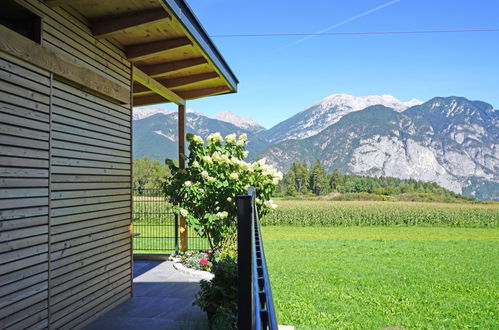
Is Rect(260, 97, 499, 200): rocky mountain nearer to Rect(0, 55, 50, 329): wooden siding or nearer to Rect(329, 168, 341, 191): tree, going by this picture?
Rect(329, 168, 341, 191): tree

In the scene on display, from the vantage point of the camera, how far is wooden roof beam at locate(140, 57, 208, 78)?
5.91 metres

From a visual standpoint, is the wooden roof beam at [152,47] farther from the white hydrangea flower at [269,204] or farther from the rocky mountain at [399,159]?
the rocky mountain at [399,159]

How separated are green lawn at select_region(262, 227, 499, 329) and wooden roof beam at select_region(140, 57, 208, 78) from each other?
13.7 ft

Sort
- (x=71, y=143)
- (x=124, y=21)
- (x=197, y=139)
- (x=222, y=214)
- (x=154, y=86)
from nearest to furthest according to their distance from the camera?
(x=71, y=143) < (x=124, y=21) < (x=154, y=86) < (x=222, y=214) < (x=197, y=139)

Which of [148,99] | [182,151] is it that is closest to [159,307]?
[182,151]

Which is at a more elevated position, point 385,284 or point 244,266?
point 244,266

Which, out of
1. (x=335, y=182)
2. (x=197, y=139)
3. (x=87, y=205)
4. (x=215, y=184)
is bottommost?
(x=87, y=205)

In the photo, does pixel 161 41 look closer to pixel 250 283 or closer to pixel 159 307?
pixel 159 307

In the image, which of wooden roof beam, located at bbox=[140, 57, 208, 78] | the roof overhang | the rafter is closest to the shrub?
the roof overhang

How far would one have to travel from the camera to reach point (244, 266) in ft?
3.62

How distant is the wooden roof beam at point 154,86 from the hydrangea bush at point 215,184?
32.3 inches

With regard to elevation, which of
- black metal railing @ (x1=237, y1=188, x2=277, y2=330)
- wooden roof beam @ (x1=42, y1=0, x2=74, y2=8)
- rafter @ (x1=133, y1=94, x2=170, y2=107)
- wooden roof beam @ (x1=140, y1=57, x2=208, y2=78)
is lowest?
black metal railing @ (x1=237, y1=188, x2=277, y2=330)

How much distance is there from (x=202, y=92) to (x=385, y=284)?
592 cm

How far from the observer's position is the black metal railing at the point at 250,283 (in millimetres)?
779
